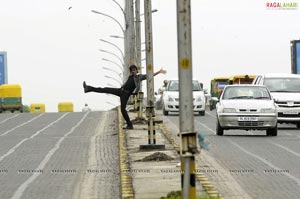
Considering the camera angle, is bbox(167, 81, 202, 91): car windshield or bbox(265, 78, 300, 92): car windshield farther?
bbox(167, 81, 202, 91): car windshield

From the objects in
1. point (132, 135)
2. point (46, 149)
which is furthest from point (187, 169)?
point (132, 135)

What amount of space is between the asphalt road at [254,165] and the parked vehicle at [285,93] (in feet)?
12.6

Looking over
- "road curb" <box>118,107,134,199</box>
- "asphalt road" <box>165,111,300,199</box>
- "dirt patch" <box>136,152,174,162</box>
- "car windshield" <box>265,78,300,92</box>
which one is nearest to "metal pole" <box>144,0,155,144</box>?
"asphalt road" <box>165,111,300,199</box>

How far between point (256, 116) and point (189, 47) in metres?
20.1

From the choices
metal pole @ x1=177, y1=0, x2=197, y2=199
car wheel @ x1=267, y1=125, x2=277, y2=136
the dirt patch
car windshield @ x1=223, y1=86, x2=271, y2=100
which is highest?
metal pole @ x1=177, y1=0, x2=197, y2=199

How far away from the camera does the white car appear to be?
4753 cm

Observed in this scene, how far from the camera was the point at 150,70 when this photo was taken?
88.7 ft

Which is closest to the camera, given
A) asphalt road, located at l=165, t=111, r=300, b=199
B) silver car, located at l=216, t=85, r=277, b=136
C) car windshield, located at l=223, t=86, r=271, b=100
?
asphalt road, located at l=165, t=111, r=300, b=199

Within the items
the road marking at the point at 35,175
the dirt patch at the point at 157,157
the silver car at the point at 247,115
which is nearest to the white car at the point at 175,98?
the road marking at the point at 35,175

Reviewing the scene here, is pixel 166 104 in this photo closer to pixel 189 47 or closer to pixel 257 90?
pixel 257 90

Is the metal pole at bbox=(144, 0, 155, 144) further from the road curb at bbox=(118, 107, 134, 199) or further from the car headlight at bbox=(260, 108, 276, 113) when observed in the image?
the car headlight at bbox=(260, 108, 276, 113)

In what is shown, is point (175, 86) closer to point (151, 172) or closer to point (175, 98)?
point (175, 98)

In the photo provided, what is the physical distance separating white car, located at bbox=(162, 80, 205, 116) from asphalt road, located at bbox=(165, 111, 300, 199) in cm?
1580

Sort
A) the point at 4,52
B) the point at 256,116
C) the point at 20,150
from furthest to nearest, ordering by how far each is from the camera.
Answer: the point at 4,52 → the point at 256,116 → the point at 20,150
